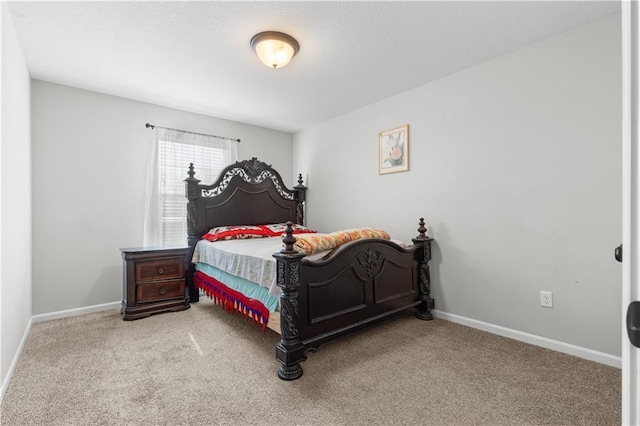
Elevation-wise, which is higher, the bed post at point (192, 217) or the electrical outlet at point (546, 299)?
the bed post at point (192, 217)

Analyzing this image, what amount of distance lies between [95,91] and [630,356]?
432 centimetres

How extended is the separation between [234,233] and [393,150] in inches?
79.4

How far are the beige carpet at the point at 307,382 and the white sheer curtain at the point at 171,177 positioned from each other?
1.33 meters

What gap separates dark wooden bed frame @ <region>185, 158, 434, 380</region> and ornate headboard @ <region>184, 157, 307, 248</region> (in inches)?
0.5

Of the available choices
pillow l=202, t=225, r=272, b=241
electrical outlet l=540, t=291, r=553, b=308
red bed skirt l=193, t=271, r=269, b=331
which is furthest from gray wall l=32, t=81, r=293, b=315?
electrical outlet l=540, t=291, r=553, b=308

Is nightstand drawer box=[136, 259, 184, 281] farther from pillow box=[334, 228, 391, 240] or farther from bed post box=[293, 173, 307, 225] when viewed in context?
pillow box=[334, 228, 391, 240]

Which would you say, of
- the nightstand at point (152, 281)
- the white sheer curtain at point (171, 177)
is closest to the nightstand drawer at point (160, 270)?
the nightstand at point (152, 281)

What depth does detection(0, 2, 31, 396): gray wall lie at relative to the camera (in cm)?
191

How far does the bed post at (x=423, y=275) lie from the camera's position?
9.76 feet

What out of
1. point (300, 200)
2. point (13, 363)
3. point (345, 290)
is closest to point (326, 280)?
point (345, 290)

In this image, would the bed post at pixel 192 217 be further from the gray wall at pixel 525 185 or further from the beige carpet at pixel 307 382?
the gray wall at pixel 525 185

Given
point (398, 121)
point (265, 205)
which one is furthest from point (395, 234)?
point (265, 205)

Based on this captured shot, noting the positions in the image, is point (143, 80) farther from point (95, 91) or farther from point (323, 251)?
point (323, 251)

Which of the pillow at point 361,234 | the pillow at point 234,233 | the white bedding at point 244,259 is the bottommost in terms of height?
the white bedding at point 244,259
